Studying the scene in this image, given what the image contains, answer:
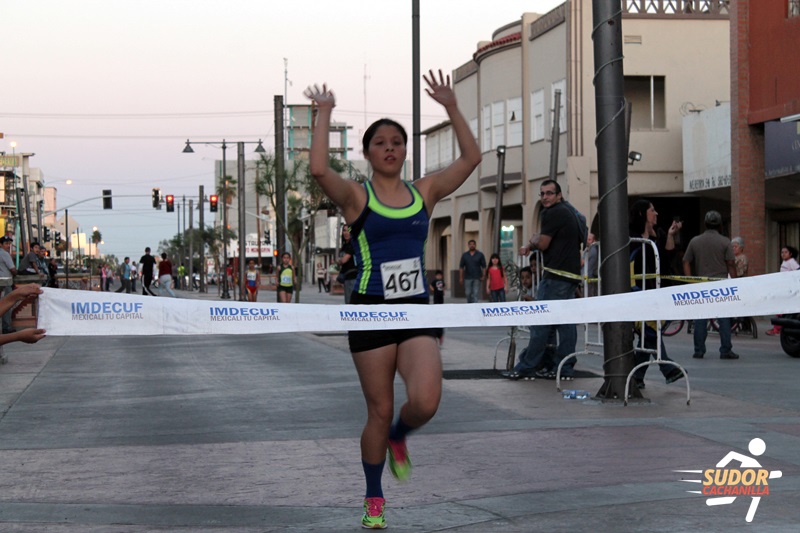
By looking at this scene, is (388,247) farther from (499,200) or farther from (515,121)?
(515,121)

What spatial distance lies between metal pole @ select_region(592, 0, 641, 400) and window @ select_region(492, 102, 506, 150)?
33.9 metres

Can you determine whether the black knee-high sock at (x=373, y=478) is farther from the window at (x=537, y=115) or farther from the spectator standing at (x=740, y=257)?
the window at (x=537, y=115)

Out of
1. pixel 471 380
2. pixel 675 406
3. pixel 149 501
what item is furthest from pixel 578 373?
pixel 149 501

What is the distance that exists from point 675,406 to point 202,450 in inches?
167

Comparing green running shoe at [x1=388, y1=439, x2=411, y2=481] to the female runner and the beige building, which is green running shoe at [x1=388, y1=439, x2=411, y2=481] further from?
the beige building

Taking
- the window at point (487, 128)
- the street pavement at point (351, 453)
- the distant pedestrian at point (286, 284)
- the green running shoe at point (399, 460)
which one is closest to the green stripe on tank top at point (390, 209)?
the green running shoe at point (399, 460)

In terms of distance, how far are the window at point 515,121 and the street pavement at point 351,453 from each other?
3012 centimetres

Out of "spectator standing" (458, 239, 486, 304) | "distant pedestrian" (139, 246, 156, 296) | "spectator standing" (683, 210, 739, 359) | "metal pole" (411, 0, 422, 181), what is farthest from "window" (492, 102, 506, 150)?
"spectator standing" (683, 210, 739, 359)

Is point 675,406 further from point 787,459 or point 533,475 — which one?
point 533,475

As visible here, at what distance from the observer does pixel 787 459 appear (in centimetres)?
718

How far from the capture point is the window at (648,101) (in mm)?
39156

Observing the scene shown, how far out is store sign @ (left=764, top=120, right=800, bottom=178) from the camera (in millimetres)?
25781

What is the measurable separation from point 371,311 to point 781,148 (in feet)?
75.4

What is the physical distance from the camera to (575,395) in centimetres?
1074
